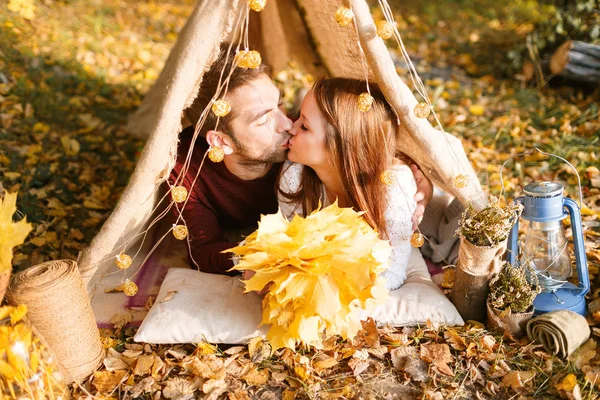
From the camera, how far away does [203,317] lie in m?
2.50

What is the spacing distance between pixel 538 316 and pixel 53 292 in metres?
2.09

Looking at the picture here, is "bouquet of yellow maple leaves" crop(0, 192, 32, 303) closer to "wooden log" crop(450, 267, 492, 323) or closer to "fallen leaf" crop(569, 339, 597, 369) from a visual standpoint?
"wooden log" crop(450, 267, 492, 323)

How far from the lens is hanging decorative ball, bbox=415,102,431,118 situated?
7.59ft

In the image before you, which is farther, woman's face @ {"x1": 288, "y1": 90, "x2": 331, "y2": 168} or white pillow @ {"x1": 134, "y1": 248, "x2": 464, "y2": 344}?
woman's face @ {"x1": 288, "y1": 90, "x2": 331, "y2": 168}

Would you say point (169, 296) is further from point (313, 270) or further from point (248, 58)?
point (248, 58)

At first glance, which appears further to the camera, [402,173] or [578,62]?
[578,62]

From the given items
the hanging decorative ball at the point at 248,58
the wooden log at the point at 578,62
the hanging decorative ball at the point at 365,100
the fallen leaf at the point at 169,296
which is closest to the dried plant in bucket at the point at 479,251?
the hanging decorative ball at the point at 365,100

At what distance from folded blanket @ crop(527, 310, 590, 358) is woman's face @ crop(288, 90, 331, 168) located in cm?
124

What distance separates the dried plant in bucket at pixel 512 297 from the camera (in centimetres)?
237

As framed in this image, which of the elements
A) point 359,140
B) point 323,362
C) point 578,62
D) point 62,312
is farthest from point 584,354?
point 578,62

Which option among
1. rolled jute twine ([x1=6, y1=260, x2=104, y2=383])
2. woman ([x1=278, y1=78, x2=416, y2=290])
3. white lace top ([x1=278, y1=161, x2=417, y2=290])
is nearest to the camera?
rolled jute twine ([x1=6, y1=260, x2=104, y2=383])

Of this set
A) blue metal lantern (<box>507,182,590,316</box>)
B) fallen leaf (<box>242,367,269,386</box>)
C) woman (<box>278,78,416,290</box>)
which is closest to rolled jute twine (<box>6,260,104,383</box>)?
fallen leaf (<box>242,367,269,386</box>)

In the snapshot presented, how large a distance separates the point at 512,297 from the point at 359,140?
1017mm

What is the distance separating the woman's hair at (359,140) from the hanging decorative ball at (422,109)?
0.89 ft
